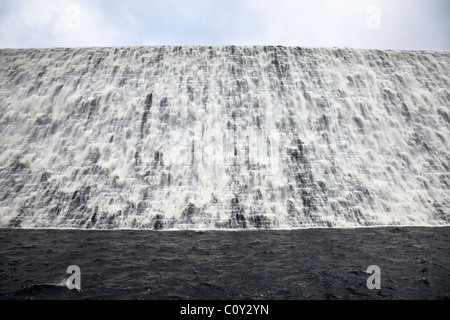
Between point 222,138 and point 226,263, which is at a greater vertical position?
point 222,138

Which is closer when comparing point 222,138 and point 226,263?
point 226,263

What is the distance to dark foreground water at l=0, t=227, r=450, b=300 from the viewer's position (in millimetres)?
7336

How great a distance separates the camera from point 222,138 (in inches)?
677

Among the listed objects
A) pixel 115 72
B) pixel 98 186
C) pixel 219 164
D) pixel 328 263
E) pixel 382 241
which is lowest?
pixel 328 263

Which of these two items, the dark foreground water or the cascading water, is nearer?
the dark foreground water

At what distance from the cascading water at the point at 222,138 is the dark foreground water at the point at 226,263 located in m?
1.66

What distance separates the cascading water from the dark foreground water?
5.44ft

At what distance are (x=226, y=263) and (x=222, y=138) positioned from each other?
894 cm

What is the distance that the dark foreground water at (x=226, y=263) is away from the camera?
7336 millimetres

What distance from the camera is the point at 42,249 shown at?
10.4 metres
